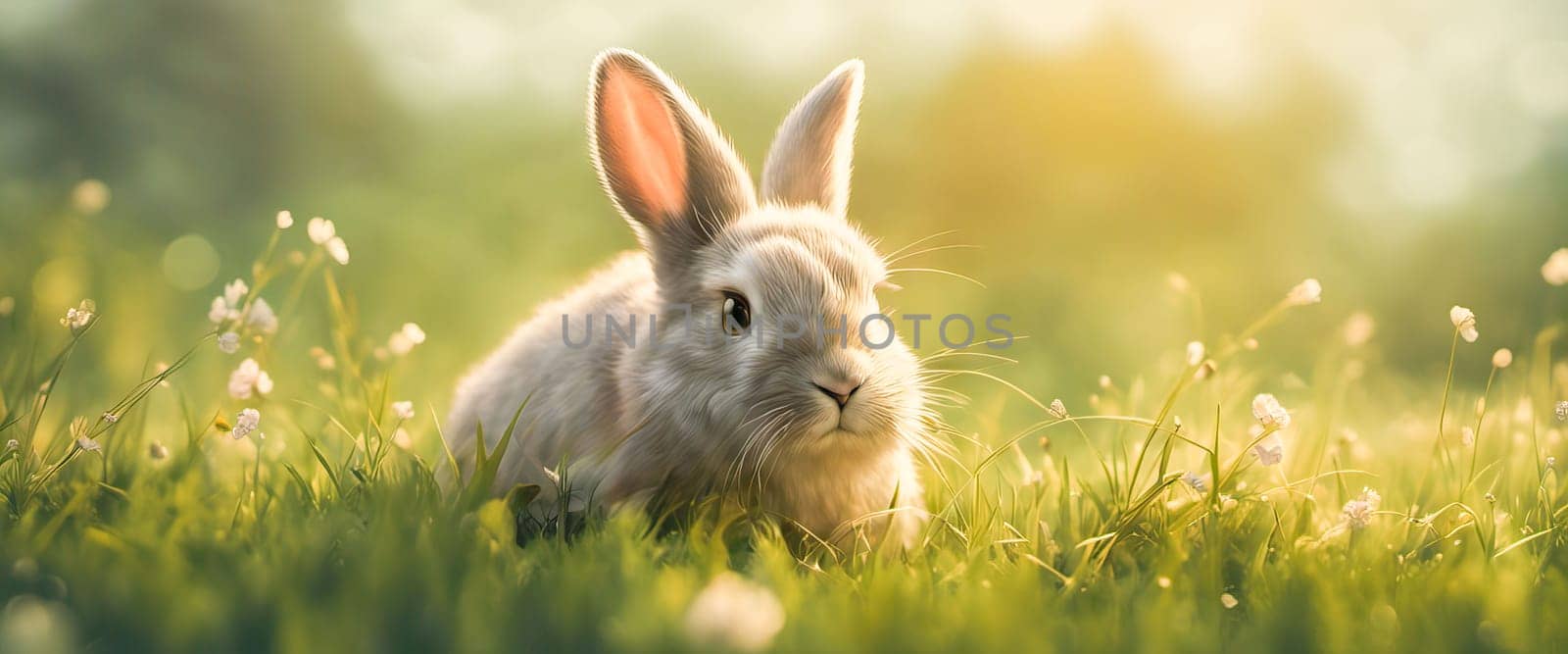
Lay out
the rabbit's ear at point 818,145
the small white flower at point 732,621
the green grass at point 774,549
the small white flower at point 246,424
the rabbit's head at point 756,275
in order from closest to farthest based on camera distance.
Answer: the small white flower at point 732,621
the green grass at point 774,549
the small white flower at point 246,424
the rabbit's head at point 756,275
the rabbit's ear at point 818,145

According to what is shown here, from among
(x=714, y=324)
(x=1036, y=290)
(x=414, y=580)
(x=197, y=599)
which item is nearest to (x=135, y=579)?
(x=197, y=599)

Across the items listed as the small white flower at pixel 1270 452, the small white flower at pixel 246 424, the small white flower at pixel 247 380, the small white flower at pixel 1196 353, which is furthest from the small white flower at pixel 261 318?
the small white flower at pixel 1270 452

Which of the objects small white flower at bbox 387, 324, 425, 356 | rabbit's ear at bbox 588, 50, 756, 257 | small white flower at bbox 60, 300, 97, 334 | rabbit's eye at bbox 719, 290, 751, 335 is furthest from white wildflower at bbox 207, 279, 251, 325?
rabbit's eye at bbox 719, 290, 751, 335

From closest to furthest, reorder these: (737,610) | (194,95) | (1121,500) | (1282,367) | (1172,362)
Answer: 1. (737,610)
2. (1121,500)
3. (1172,362)
4. (1282,367)
5. (194,95)

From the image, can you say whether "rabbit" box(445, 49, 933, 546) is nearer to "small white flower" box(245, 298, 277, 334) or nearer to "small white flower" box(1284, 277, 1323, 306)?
"small white flower" box(245, 298, 277, 334)

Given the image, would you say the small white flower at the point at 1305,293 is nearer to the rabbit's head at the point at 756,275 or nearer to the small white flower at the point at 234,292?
the rabbit's head at the point at 756,275

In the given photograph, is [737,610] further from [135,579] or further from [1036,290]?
[1036,290]

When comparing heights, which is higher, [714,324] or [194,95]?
[194,95]
